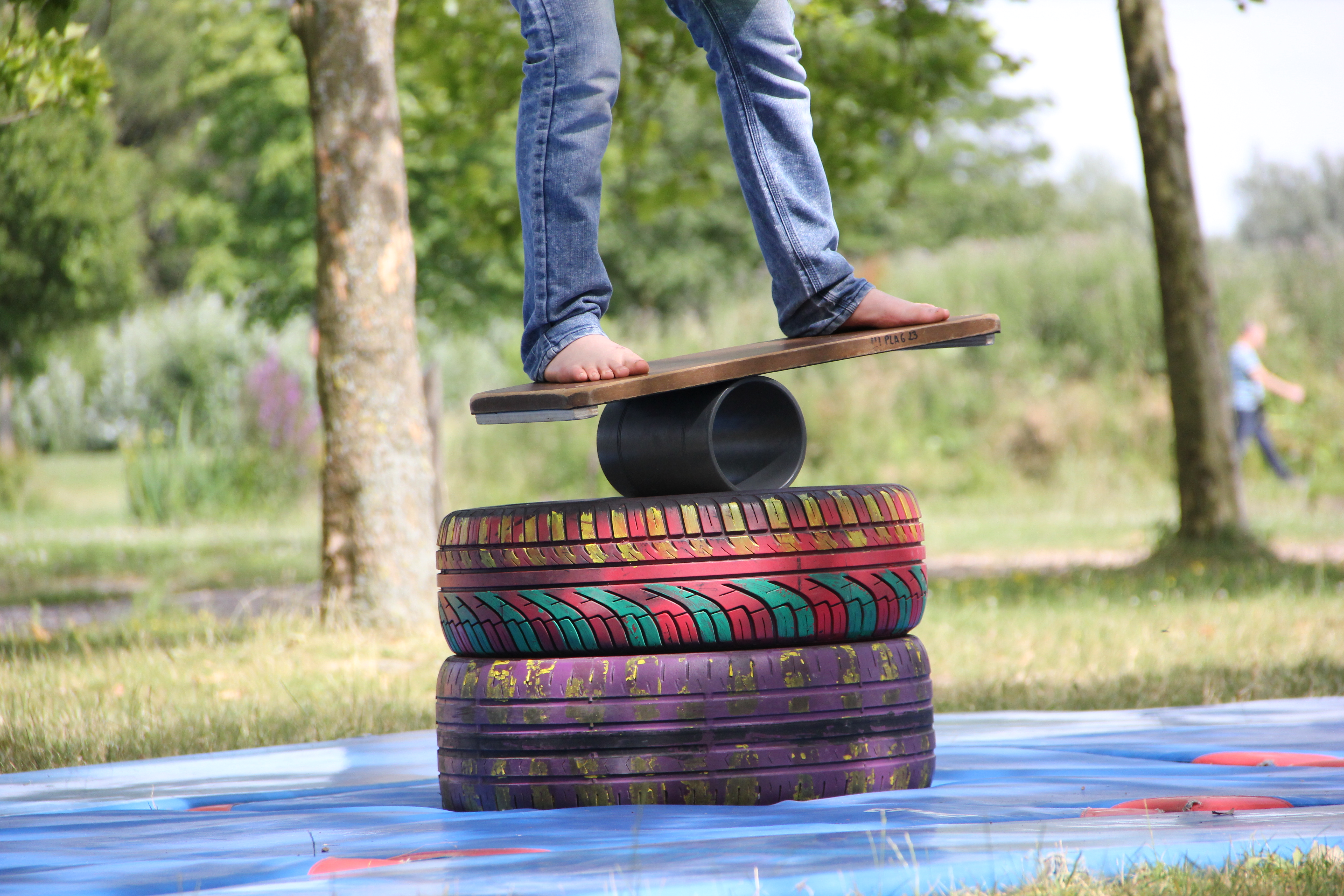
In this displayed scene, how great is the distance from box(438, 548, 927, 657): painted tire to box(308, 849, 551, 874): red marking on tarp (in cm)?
56

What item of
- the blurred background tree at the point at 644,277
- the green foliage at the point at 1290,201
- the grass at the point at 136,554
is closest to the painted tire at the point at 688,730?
the grass at the point at 136,554

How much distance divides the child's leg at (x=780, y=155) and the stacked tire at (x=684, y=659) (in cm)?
48

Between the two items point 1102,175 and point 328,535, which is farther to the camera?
point 1102,175

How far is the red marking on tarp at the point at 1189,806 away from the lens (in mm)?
2400

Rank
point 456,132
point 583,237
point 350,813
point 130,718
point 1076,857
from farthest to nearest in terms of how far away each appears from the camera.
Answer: point 456,132 → point 130,718 → point 583,237 → point 350,813 → point 1076,857

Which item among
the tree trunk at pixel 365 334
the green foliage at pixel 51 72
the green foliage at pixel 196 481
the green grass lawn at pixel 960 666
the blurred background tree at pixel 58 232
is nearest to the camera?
the green grass lawn at pixel 960 666

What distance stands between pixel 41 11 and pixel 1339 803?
420cm

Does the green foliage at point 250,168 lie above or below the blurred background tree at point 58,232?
above

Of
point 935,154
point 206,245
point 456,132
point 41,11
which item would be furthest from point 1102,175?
point 41,11

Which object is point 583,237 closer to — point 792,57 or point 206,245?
point 792,57

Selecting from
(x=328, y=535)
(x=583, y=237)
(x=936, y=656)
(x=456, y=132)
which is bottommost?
(x=936, y=656)

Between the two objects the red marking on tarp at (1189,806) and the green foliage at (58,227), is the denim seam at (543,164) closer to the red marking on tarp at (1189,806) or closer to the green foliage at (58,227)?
the red marking on tarp at (1189,806)

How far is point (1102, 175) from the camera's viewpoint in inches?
2480

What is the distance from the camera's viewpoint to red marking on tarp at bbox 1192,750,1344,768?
2955 millimetres
